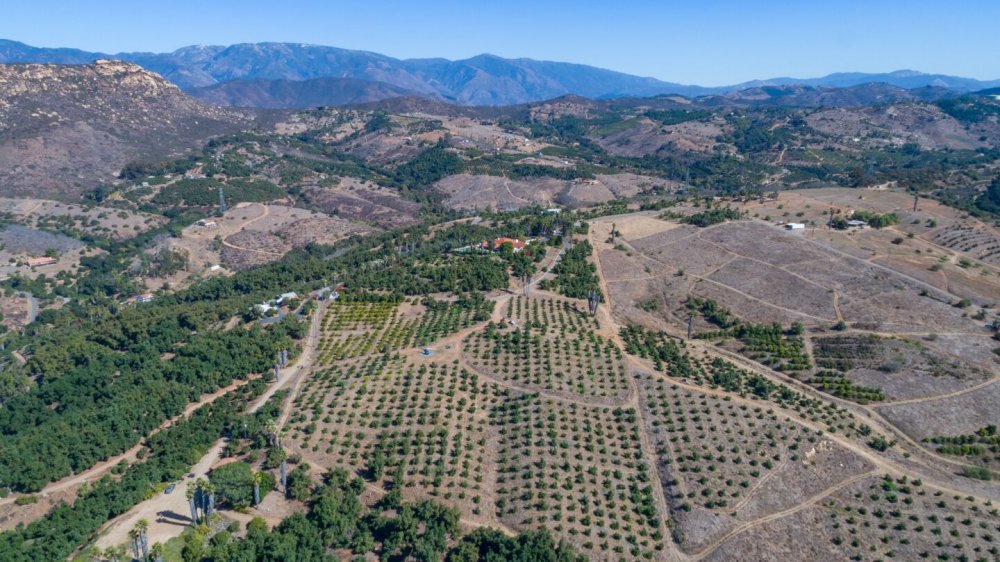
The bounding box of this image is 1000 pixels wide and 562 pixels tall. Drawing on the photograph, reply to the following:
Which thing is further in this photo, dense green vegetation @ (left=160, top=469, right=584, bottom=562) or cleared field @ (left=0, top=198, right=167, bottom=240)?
cleared field @ (left=0, top=198, right=167, bottom=240)

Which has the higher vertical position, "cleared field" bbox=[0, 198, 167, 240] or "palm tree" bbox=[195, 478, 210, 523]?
"cleared field" bbox=[0, 198, 167, 240]

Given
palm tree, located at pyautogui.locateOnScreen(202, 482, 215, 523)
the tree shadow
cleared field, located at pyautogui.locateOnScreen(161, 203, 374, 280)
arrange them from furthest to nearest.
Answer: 1. cleared field, located at pyautogui.locateOnScreen(161, 203, 374, 280)
2. the tree shadow
3. palm tree, located at pyautogui.locateOnScreen(202, 482, 215, 523)

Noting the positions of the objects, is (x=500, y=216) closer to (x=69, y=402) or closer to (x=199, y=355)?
(x=199, y=355)

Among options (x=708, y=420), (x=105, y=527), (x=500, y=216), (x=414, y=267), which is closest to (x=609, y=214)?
(x=500, y=216)

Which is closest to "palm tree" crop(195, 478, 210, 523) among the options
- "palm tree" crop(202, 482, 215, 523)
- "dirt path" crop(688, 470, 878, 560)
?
Result: "palm tree" crop(202, 482, 215, 523)

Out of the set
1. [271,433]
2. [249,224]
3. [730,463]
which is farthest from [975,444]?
[249,224]

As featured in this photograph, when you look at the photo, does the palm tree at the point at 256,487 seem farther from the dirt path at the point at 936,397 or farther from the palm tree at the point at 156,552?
the dirt path at the point at 936,397

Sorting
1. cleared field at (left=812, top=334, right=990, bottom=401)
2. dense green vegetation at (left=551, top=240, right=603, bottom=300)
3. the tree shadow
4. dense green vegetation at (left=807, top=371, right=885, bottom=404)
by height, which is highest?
dense green vegetation at (left=551, top=240, right=603, bottom=300)

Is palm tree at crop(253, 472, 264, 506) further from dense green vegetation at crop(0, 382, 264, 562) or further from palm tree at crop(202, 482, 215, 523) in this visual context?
dense green vegetation at crop(0, 382, 264, 562)
